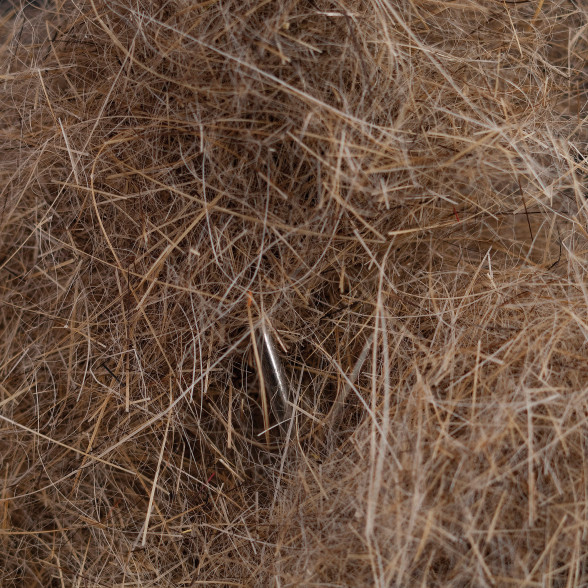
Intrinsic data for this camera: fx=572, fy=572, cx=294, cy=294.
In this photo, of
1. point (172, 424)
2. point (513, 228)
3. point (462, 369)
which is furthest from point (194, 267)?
point (513, 228)

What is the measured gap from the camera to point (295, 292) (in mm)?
1083

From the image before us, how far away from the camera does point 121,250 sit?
1.13 meters

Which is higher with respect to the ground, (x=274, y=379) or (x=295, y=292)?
(x=295, y=292)

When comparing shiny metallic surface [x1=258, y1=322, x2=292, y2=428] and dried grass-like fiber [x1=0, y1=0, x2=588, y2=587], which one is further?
shiny metallic surface [x1=258, y1=322, x2=292, y2=428]

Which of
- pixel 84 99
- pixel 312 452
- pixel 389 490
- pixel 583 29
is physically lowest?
pixel 312 452

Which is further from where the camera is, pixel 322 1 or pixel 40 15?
pixel 40 15

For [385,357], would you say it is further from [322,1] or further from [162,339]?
[322,1]

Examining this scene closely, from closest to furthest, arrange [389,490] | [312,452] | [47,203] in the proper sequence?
[389,490]
[312,452]
[47,203]

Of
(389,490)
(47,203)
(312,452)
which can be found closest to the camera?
(389,490)

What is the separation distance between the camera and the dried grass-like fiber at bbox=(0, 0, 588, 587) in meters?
0.92

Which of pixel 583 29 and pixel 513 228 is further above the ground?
pixel 583 29

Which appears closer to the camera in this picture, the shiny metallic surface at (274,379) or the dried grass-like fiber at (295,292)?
the dried grass-like fiber at (295,292)

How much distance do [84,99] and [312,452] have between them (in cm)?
83

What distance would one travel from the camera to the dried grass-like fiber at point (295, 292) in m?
0.92
